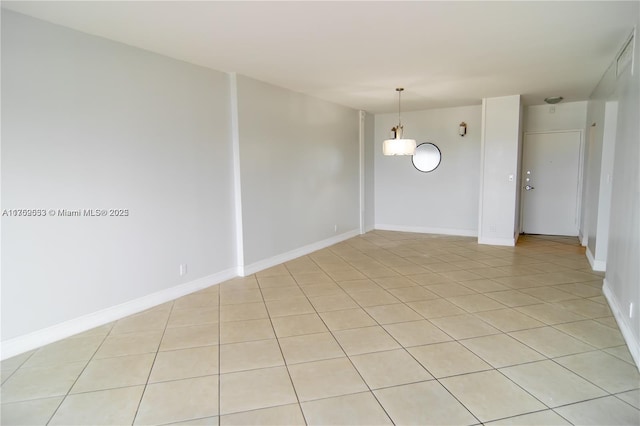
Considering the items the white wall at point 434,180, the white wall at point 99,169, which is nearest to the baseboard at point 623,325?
the white wall at point 434,180

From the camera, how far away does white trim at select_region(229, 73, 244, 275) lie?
4281 millimetres

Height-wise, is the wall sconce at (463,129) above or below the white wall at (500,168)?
above

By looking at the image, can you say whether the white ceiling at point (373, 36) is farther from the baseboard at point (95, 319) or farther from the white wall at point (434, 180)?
the baseboard at point (95, 319)

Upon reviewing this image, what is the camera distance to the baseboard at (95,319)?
264cm

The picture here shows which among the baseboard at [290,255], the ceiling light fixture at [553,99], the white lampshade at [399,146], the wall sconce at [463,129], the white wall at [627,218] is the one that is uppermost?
the ceiling light fixture at [553,99]

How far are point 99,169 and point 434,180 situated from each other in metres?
5.91

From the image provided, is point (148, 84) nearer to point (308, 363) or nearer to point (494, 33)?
point (308, 363)

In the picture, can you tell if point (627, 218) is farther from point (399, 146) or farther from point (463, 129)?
point (463, 129)

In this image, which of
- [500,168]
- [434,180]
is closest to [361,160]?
[434,180]

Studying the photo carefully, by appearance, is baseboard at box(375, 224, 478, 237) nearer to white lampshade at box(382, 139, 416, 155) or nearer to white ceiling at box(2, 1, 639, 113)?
white lampshade at box(382, 139, 416, 155)

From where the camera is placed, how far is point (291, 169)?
5.30 meters

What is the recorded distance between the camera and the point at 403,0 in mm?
2416

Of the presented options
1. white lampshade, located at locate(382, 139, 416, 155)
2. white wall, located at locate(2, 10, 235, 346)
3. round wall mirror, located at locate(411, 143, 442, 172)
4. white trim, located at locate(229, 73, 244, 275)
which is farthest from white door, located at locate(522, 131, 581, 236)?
white wall, located at locate(2, 10, 235, 346)

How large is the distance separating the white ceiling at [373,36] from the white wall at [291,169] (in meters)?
0.47
